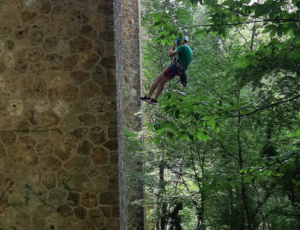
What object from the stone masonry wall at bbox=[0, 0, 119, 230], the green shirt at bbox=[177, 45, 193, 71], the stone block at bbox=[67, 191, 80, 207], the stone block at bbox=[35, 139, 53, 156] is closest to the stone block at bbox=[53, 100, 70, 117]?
the stone masonry wall at bbox=[0, 0, 119, 230]

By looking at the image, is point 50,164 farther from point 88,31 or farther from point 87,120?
point 88,31

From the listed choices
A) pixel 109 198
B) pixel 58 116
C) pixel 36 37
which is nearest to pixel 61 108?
pixel 58 116

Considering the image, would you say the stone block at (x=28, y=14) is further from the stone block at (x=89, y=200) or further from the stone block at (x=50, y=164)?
the stone block at (x=89, y=200)

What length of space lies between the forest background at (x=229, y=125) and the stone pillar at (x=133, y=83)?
329 millimetres

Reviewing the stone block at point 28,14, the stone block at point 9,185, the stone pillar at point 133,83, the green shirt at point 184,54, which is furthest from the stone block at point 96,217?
the stone pillar at point 133,83

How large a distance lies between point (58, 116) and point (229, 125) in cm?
331

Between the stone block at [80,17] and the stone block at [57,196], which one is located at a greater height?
the stone block at [80,17]

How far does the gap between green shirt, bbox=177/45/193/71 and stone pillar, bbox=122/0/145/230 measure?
3.07m

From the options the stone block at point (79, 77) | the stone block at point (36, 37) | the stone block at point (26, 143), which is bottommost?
the stone block at point (26, 143)

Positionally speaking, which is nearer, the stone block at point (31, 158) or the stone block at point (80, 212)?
the stone block at point (80, 212)

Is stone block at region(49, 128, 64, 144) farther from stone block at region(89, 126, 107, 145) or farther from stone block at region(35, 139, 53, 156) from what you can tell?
stone block at region(89, 126, 107, 145)

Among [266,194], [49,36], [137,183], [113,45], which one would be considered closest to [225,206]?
[266,194]

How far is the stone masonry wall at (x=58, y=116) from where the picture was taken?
363cm

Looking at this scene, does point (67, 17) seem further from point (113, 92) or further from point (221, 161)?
point (221, 161)
